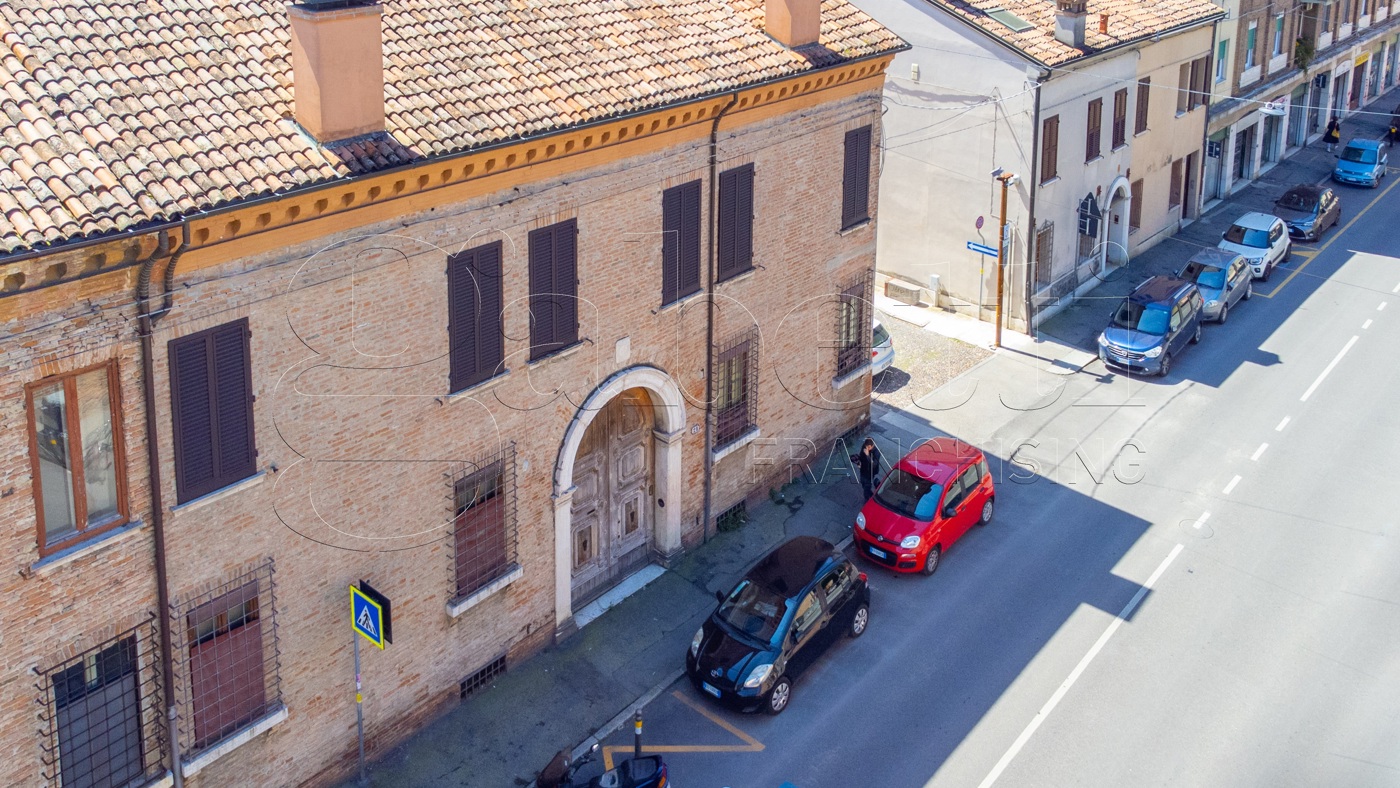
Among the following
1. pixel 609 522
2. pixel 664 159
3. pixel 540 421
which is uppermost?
pixel 664 159

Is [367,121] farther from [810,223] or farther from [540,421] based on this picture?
[810,223]

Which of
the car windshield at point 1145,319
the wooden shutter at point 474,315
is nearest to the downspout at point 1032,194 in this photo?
the car windshield at point 1145,319

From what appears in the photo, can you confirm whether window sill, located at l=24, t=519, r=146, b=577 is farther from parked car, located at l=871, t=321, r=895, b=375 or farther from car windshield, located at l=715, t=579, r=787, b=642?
parked car, located at l=871, t=321, r=895, b=375

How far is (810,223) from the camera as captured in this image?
26516 mm

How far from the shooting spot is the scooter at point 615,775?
18781 mm

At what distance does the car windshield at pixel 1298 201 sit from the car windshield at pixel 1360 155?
693cm

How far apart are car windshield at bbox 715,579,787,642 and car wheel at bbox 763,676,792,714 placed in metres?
0.76

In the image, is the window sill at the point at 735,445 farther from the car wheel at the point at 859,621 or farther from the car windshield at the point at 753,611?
the car wheel at the point at 859,621

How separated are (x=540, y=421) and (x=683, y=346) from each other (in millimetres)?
3620

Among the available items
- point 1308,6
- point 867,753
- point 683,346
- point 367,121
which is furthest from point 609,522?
point 1308,6

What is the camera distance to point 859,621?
23.9 m

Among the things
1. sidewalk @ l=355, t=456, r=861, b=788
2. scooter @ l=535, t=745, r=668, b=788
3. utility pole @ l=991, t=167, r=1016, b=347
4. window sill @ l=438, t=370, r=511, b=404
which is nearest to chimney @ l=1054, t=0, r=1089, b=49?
utility pole @ l=991, t=167, r=1016, b=347

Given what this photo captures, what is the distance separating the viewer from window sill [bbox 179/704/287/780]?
56.6 feet

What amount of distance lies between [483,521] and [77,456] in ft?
21.9
